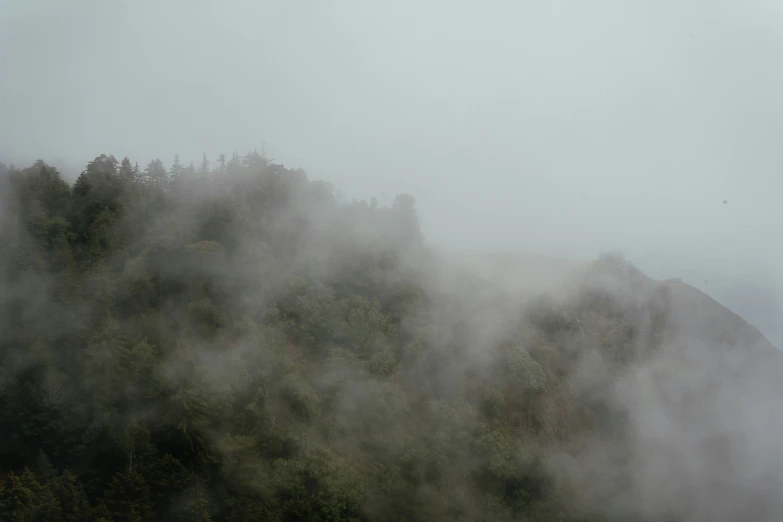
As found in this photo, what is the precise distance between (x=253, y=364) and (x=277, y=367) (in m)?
1.75

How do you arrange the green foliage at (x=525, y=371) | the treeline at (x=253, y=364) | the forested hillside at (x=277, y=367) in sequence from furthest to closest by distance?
the green foliage at (x=525, y=371)
the forested hillside at (x=277, y=367)
the treeline at (x=253, y=364)

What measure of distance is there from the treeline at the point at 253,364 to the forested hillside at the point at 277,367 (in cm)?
16

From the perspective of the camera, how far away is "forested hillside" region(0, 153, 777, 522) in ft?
107

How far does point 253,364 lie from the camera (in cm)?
3859

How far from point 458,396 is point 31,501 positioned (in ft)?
97.9

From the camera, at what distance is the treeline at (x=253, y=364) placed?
32.4 metres

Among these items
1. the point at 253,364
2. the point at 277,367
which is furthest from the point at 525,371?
the point at 253,364

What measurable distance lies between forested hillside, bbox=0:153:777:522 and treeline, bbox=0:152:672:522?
16cm

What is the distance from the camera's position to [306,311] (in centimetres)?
4409

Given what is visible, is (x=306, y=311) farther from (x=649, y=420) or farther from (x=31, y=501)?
(x=649, y=420)

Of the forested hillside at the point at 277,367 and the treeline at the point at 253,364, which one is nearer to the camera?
the treeline at the point at 253,364

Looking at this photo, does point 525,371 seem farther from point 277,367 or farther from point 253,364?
point 253,364

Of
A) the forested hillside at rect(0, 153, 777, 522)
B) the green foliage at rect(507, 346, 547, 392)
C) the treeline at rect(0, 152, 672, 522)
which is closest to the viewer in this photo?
the treeline at rect(0, 152, 672, 522)

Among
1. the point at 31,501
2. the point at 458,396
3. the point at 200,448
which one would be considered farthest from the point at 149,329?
the point at 458,396
